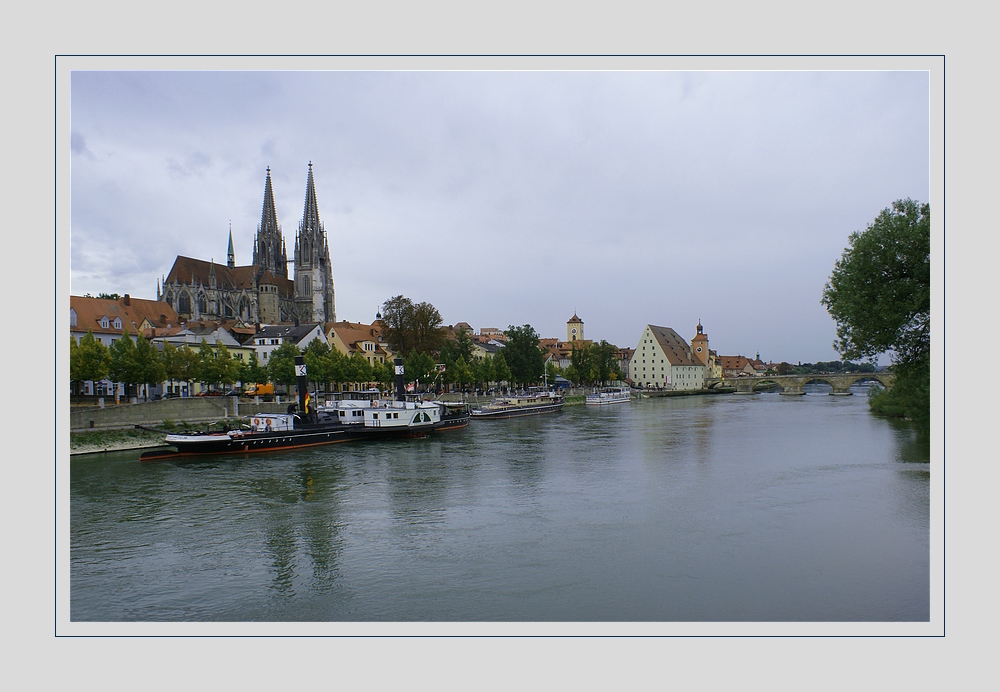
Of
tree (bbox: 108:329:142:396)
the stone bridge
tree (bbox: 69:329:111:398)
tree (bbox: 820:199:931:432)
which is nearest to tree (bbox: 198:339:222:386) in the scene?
tree (bbox: 108:329:142:396)

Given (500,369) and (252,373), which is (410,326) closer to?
(500,369)

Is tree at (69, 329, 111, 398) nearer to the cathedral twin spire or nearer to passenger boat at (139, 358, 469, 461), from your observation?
passenger boat at (139, 358, 469, 461)

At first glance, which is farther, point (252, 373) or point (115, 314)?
point (115, 314)

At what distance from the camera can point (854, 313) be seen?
79.7ft

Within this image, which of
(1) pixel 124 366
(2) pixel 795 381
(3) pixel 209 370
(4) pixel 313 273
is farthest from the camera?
(4) pixel 313 273

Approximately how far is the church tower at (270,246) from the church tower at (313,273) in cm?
384

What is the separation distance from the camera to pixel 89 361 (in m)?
34.0

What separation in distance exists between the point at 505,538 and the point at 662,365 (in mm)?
93503

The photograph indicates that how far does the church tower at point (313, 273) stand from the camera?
327 feet

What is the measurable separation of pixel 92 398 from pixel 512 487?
2666 centimetres

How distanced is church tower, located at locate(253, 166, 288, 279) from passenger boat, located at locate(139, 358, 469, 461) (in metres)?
70.8

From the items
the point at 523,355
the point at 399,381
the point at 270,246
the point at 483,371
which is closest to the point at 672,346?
the point at 523,355

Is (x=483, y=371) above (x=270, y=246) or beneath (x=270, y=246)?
beneath

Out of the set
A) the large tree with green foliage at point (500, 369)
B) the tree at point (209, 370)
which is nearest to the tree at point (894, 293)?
the tree at point (209, 370)
